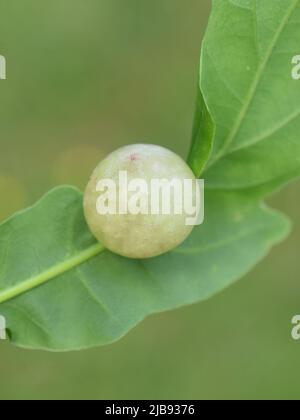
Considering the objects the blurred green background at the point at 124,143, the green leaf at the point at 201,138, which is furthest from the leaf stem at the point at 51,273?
the blurred green background at the point at 124,143

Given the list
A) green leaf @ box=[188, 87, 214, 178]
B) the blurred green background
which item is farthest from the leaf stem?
the blurred green background

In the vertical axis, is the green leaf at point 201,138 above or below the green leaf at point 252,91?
below

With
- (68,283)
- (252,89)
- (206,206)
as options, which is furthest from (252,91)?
(68,283)

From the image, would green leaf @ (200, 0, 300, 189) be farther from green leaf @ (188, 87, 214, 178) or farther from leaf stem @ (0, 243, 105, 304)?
leaf stem @ (0, 243, 105, 304)

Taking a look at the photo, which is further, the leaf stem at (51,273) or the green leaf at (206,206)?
the leaf stem at (51,273)

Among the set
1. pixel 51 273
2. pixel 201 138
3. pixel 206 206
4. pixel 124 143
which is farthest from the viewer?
pixel 124 143

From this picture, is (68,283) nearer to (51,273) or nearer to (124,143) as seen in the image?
(51,273)

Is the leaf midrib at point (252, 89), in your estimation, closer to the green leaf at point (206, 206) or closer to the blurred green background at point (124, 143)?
the green leaf at point (206, 206)

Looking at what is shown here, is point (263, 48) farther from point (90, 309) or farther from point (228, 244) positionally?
point (90, 309)
